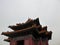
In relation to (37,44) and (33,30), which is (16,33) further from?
(37,44)

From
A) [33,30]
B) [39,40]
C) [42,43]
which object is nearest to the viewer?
[33,30]

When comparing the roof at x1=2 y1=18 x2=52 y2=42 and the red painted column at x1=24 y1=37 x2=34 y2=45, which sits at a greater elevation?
the roof at x1=2 y1=18 x2=52 y2=42

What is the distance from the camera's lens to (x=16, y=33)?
1380cm

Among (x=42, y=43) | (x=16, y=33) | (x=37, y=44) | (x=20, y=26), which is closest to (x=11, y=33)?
(x=16, y=33)

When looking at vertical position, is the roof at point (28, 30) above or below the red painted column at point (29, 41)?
above

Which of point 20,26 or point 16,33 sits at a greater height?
point 20,26

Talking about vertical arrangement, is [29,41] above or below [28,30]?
below

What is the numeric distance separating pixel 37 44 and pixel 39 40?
0.61 metres

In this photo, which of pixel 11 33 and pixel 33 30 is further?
pixel 11 33

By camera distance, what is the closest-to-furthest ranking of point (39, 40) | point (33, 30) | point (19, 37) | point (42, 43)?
point (33, 30)
point (19, 37)
point (39, 40)
point (42, 43)

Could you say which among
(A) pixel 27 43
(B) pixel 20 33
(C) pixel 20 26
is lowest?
(A) pixel 27 43

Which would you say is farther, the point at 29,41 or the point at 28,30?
the point at 29,41

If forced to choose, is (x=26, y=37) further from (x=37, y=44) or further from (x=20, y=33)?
(x=37, y=44)

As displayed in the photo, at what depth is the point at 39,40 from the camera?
587 inches
